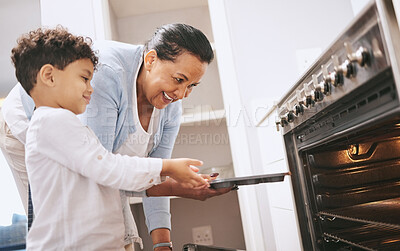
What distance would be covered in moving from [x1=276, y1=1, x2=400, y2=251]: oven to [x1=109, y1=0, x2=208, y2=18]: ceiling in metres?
1.27

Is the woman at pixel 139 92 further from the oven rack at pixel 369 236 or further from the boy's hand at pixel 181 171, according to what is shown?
the oven rack at pixel 369 236

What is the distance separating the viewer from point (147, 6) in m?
2.11

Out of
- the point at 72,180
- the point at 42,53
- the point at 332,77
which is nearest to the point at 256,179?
the point at 332,77

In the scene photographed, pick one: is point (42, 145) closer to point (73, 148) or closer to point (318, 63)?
point (73, 148)

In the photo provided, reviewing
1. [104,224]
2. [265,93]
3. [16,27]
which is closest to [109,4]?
[16,27]

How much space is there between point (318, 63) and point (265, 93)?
1.06 m

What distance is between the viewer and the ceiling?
6.74 feet

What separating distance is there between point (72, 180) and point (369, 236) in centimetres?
81

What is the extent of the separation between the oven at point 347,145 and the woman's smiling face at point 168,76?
301 mm

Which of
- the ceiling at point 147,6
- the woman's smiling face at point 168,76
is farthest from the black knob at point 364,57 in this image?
the ceiling at point 147,6

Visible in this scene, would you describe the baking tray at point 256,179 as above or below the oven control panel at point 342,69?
below

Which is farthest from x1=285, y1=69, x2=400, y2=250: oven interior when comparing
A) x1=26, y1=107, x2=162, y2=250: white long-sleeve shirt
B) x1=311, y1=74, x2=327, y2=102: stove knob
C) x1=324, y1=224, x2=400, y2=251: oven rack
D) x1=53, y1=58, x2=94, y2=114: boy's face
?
x1=53, y1=58, x2=94, y2=114: boy's face

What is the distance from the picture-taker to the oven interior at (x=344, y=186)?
0.96 metres

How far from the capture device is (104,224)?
851 millimetres
